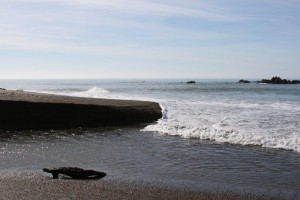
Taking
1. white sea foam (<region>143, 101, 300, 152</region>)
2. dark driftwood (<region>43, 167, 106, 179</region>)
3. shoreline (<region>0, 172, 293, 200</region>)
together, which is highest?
white sea foam (<region>143, 101, 300, 152</region>)

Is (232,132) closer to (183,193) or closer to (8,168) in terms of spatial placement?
(183,193)

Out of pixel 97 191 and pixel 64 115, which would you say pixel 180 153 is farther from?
pixel 64 115

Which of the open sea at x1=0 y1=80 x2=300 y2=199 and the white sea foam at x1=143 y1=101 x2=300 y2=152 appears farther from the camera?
the white sea foam at x1=143 y1=101 x2=300 y2=152

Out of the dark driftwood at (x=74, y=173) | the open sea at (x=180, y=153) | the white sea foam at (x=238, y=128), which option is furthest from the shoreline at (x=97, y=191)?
the white sea foam at (x=238, y=128)

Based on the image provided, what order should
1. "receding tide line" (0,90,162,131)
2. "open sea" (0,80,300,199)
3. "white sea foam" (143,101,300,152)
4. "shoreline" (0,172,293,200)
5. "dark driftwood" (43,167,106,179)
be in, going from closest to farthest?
"shoreline" (0,172,293,200)
"dark driftwood" (43,167,106,179)
"open sea" (0,80,300,199)
"white sea foam" (143,101,300,152)
"receding tide line" (0,90,162,131)

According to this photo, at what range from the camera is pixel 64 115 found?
2298cm

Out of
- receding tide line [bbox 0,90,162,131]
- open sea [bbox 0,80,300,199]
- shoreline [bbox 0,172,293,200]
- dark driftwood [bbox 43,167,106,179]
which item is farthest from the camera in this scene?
receding tide line [bbox 0,90,162,131]

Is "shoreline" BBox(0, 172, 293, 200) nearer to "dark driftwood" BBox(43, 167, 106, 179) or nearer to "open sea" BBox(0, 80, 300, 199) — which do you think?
"dark driftwood" BBox(43, 167, 106, 179)

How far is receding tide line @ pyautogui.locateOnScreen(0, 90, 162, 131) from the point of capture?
70.4 ft

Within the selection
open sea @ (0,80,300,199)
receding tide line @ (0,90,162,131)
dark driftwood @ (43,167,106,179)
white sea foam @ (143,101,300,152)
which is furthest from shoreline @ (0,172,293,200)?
receding tide line @ (0,90,162,131)

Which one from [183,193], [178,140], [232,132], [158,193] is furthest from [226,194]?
[232,132]

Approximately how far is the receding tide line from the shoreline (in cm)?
1122

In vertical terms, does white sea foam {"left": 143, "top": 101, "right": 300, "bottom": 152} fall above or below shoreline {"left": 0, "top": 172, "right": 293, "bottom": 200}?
above

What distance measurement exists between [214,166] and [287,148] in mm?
4447
